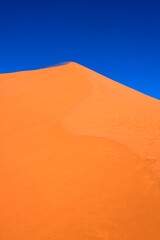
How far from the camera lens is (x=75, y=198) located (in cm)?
564

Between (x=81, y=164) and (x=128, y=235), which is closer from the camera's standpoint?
(x=128, y=235)

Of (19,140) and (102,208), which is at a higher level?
(19,140)

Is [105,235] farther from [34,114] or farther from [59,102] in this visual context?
[59,102]

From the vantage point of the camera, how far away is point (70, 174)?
21.1 feet

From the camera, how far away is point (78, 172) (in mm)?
6484

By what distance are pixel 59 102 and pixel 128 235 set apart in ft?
26.6

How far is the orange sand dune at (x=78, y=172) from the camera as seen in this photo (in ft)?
16.2

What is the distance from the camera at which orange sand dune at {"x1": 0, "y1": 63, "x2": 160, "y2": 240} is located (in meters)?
4.94

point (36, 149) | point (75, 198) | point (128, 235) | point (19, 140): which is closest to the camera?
point (128, 235)

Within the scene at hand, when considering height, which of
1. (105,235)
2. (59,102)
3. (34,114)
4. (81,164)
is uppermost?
(59,102)

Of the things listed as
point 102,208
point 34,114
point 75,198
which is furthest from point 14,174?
point 34,114

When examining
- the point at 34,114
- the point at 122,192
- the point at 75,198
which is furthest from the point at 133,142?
the point at 34,114

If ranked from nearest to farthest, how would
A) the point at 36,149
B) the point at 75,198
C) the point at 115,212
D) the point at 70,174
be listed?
1. the point at 115,212
2. the point at 75,198
3. the point at 70,174
4. the point at 36,149

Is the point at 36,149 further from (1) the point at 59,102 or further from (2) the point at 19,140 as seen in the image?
(1) the point at 59,102
